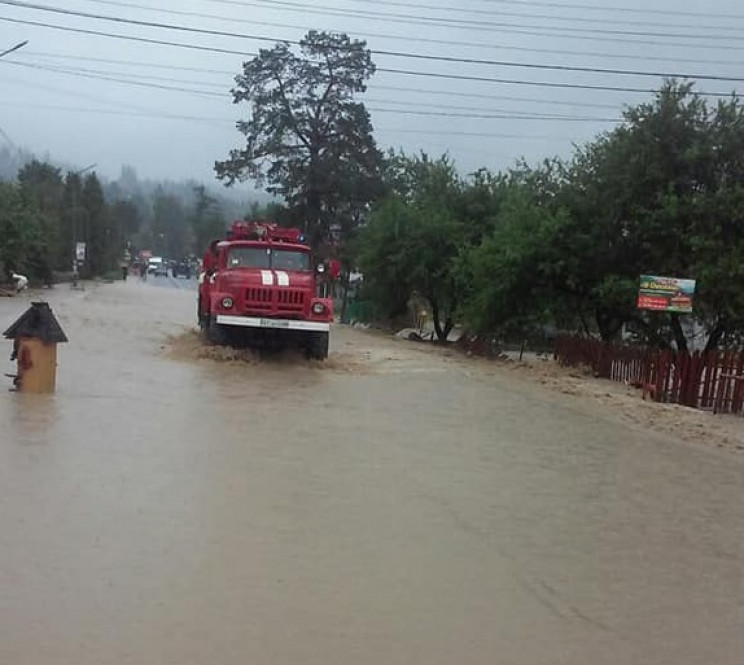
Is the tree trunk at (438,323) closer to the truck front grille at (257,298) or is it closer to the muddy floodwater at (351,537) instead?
the truck front grille at (257,298)

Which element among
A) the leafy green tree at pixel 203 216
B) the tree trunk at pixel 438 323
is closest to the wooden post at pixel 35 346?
the tree trunk at pixel 438 323

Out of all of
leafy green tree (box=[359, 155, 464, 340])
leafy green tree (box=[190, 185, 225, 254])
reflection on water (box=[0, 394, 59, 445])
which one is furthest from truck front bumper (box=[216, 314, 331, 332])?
leafy green tree (box=[190, 185, 225, 254])

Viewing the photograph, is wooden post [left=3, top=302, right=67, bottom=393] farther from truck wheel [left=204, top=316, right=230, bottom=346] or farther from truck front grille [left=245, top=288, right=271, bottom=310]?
truck wheel [left=204, top=316, right=230, bottom=346]

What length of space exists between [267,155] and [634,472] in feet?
163

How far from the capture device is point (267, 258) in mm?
21094

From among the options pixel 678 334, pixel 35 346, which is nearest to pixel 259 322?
pixel 35 346

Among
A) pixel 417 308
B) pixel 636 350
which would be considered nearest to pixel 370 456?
pixel 636 350

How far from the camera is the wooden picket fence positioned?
717 inches

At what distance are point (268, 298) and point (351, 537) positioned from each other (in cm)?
1268

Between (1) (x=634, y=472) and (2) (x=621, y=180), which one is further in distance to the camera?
(2) (x=621, y=180)

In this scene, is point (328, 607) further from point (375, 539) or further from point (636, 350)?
point (636, 350)

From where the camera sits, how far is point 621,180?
25.4 meters

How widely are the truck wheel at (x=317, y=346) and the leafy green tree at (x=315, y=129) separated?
37.1 metres

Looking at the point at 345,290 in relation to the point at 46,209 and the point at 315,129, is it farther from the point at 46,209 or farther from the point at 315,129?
the point at 46,209
